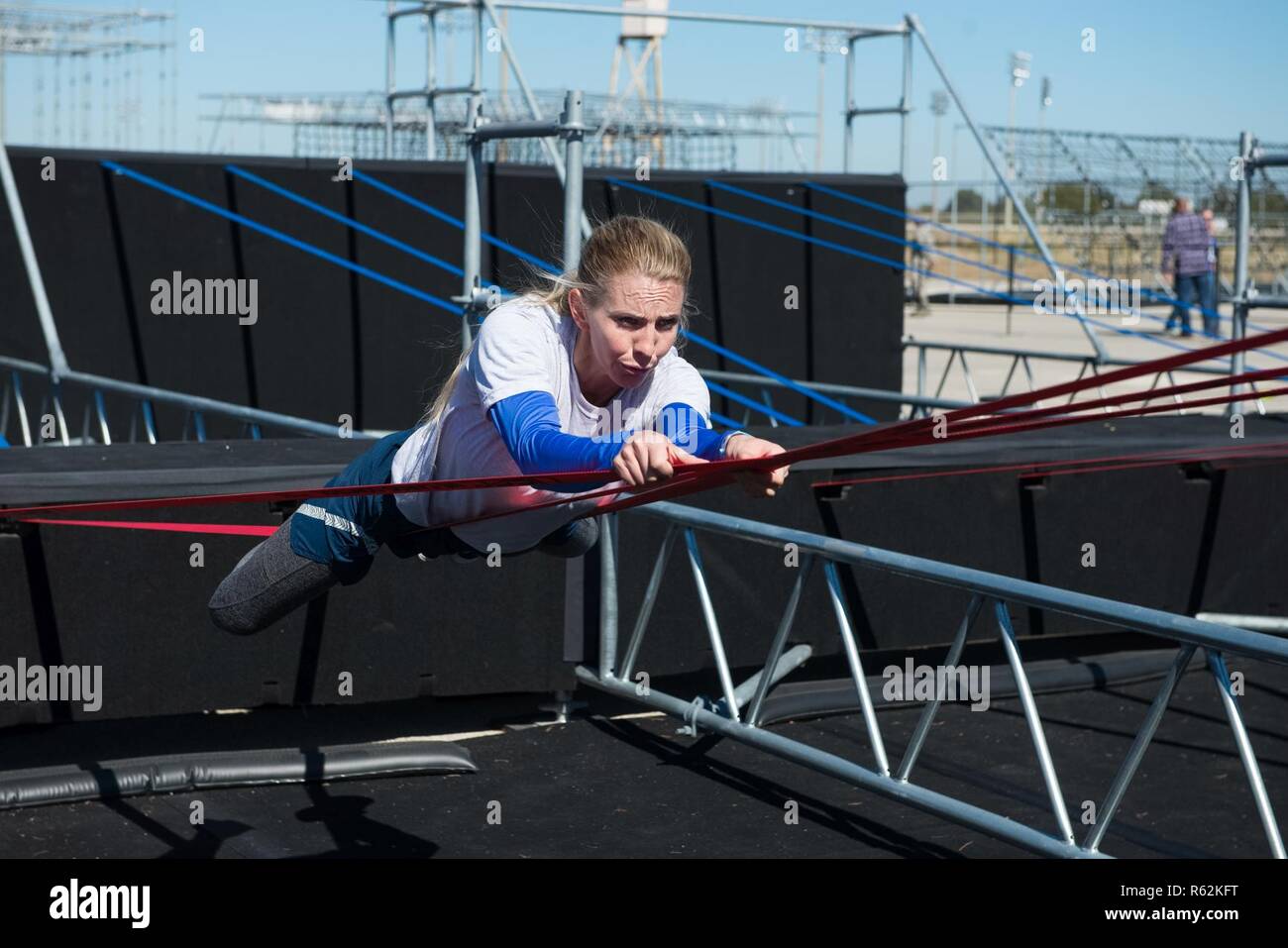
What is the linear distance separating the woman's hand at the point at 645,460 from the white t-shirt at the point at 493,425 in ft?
1.23

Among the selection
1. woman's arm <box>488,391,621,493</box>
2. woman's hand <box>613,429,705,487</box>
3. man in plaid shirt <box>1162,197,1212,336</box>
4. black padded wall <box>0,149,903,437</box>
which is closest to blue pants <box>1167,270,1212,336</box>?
man in plaid shirt <box>1162,197,1212,336</box>

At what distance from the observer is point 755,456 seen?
2.97 metres

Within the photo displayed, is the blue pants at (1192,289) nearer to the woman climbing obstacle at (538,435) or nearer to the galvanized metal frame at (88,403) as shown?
the galvanized metal frame at (88,403)

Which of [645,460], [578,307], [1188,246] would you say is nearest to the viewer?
[645,460]

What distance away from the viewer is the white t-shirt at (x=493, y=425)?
3109 millimetres

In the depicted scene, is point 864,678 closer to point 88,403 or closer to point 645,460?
point 645,460

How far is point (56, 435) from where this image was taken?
1013 cm

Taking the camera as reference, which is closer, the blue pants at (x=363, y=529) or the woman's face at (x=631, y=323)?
the woman's face at (x=631, y=323)

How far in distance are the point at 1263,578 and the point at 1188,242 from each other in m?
14.0

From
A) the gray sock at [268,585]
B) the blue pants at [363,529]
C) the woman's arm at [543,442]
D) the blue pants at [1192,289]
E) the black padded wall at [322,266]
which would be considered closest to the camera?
the woman's arm at [543,442]

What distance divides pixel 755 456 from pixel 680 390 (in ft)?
1.20

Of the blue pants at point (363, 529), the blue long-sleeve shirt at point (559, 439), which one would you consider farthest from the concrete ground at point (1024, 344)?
the blue long-sleeve shirt at point (559, 439)

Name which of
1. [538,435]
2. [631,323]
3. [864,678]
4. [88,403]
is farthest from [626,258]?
[88,403]
